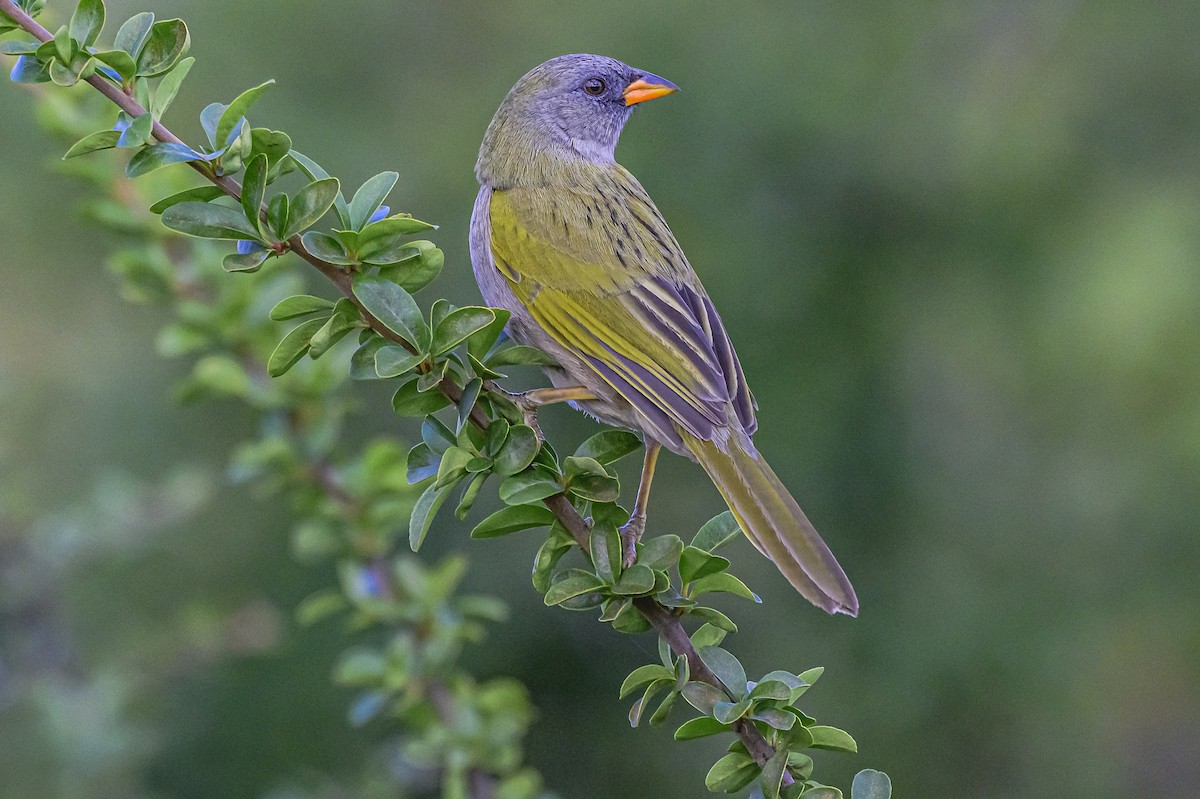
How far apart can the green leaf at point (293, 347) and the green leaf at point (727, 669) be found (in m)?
0.72

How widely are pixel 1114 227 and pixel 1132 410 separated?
2.19 ft

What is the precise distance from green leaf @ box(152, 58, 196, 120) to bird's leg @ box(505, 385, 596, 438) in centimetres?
99

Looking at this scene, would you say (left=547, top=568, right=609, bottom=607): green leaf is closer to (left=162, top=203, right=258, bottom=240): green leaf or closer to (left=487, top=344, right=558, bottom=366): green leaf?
(left=487, top=344, right=558, bottom=366): green leaf

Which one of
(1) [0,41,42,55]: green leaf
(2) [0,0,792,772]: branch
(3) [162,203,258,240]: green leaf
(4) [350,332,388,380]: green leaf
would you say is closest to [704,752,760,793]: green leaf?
(2) [0,0,792,772]: branch

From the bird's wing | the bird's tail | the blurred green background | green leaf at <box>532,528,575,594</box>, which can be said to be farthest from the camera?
the blurred green background

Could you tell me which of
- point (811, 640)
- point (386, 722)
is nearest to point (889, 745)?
point (811, 640)

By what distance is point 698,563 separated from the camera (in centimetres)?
177

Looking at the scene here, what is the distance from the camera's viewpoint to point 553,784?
4.16 metres

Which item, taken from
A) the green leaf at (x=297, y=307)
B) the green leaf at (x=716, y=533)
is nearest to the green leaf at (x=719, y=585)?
the green leaf at (x=716, y=533)

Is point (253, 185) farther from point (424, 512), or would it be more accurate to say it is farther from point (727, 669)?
point (727, 669)

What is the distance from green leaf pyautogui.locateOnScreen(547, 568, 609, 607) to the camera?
69.2 inches

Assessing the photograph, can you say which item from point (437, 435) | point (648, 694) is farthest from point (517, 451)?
point (648, 694)

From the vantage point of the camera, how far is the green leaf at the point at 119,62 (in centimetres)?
153

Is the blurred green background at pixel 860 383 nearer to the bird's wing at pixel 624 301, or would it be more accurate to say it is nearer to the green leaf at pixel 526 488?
the bird's wing at pixel 624 301
